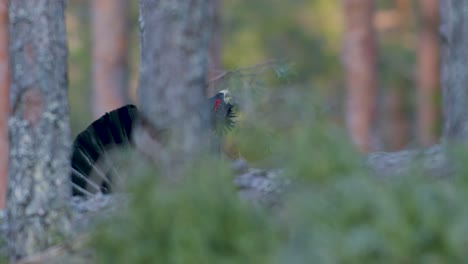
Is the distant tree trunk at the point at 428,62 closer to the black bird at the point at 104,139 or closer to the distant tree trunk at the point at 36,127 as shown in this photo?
the black bird at the point at 104,139

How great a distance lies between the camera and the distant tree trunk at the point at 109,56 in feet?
66.9

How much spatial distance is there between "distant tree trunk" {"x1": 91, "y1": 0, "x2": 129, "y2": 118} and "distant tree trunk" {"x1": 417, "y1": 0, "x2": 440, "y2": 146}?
23.3 ft

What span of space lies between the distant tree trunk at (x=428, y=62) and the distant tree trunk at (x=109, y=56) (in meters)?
7.10

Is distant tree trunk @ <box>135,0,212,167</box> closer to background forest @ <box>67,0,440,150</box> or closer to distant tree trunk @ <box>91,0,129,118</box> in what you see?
distant tree trunk @ <box>91,0,129,118</box>

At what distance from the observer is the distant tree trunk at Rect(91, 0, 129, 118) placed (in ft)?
66.9

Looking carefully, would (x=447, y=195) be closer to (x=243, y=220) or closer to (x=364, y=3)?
(x=243, y=220)

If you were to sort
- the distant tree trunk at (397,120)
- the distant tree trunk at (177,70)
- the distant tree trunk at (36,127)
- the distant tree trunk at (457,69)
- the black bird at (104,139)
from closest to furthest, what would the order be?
1. the distant tree trunk at (177,70)
2. the distant tree trunk at (457,69)
3. the distant tree trunk at (36,127)
4. the black bird at (104,139)
5. the distant tree trunk at (397,120)

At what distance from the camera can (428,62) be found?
25.2 meters

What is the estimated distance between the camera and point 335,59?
112 ft

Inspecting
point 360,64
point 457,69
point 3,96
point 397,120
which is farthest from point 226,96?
point 397,120

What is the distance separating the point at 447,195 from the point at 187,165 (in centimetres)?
134

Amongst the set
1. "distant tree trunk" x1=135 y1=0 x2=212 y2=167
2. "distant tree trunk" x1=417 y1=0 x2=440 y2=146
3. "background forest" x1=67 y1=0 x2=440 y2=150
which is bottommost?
"distant tree trunk" x1=135 y1=0 x2=212 y2=167

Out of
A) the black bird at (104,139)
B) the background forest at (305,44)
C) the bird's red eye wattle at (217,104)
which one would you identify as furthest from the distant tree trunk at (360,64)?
the bird's red eye wattle at (217,104)

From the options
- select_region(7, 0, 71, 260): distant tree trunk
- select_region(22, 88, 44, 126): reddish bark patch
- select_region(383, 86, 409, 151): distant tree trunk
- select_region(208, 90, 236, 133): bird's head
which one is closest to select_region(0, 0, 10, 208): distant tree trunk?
select_region(208, 90, 236, 133): bird's head
